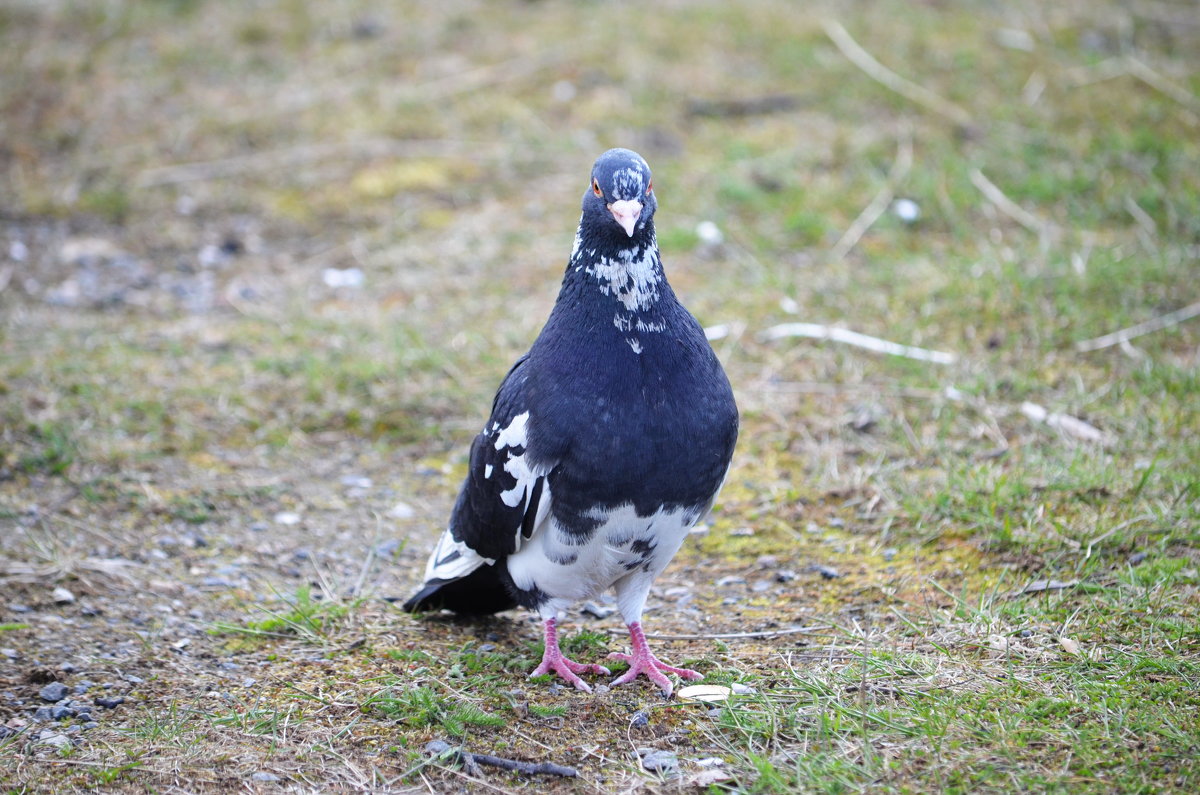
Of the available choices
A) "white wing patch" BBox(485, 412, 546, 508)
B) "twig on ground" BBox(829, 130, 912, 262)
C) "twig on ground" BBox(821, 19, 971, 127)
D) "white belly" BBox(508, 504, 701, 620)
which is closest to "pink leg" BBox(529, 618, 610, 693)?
"white belly" BBox(508, 504, 701, 620)

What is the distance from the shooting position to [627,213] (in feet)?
11.5

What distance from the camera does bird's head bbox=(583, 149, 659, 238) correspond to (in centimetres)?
351

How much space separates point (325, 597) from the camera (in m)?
4.38

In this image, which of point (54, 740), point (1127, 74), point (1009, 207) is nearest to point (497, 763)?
point (54, 740)

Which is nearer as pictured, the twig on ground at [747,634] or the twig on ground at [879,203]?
the twig on ground at [747,634]

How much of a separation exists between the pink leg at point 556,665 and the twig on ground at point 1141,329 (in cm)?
340

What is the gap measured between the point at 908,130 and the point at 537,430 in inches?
232

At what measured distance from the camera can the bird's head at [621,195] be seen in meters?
3.51

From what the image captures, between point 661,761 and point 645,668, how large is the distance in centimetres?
58

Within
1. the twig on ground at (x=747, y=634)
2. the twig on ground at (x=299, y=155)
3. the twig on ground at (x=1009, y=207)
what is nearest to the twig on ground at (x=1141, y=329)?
the twig on ground at (x=1009, y=207)

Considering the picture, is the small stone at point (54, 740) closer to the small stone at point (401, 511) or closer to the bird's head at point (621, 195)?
the small stone at point (401, 511)

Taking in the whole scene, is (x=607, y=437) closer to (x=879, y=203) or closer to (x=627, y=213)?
(x=627, y=213)

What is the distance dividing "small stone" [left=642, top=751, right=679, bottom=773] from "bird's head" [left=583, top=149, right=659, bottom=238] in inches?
63.0

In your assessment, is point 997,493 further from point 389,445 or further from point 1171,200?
point 1171,200
